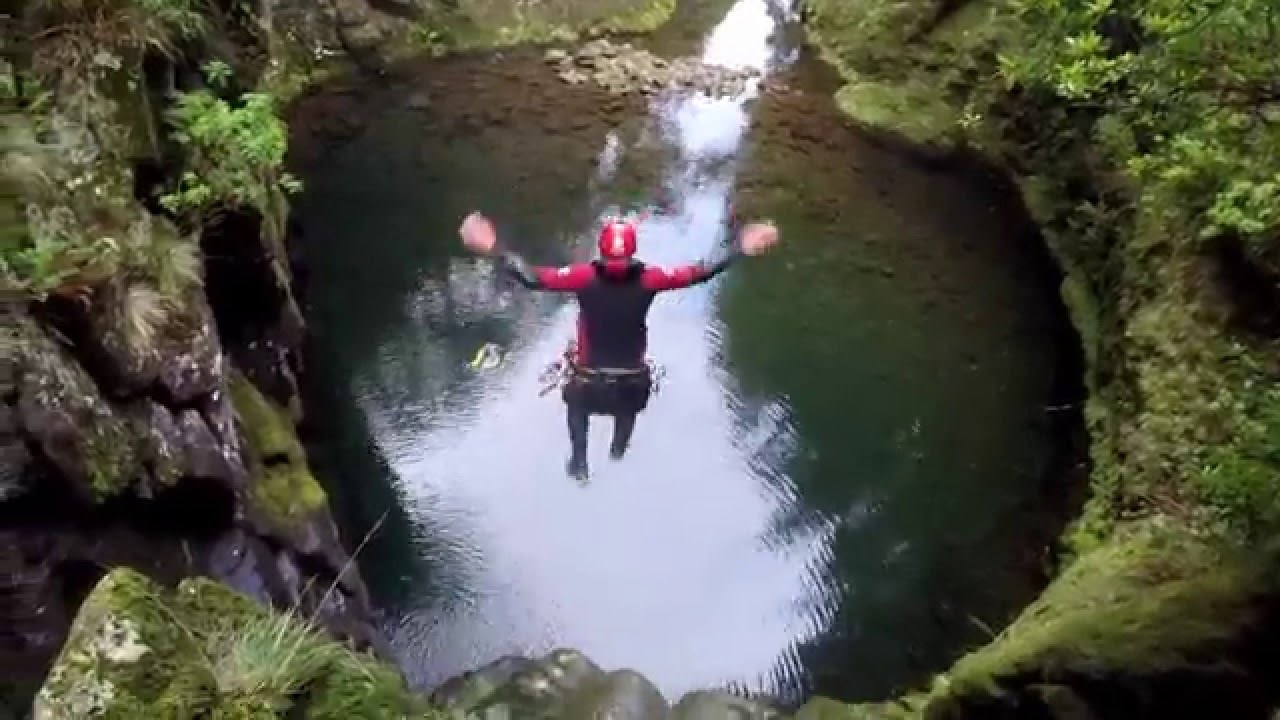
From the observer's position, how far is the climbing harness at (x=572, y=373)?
29.3 ft

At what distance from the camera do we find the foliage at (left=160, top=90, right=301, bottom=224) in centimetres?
713

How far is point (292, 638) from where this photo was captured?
370 centimetres

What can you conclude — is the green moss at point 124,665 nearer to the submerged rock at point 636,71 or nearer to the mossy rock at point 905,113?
the mossy rock at point 905,113

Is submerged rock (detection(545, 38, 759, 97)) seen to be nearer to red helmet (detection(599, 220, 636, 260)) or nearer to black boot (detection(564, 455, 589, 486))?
black boot (detection(564, 455, 589, 486))

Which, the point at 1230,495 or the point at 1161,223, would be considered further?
the point at 1161,223

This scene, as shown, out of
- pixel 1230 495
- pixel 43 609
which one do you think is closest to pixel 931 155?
pixel 1230 495

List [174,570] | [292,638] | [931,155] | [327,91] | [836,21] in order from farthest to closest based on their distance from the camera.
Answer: [836,21] < [327,91] < [931,155] < [174,570] < [292,638]

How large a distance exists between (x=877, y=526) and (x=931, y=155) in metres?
8.05

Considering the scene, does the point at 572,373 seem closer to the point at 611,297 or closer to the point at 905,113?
the point at 611,297

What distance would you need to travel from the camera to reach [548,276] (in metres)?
8.39

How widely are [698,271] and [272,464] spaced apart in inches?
127

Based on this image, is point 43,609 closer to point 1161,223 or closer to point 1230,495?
point 1230,495

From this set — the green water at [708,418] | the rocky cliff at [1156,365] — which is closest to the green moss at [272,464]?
the green water at [708,418]

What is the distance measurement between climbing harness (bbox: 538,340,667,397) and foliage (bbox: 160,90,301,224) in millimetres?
2569
